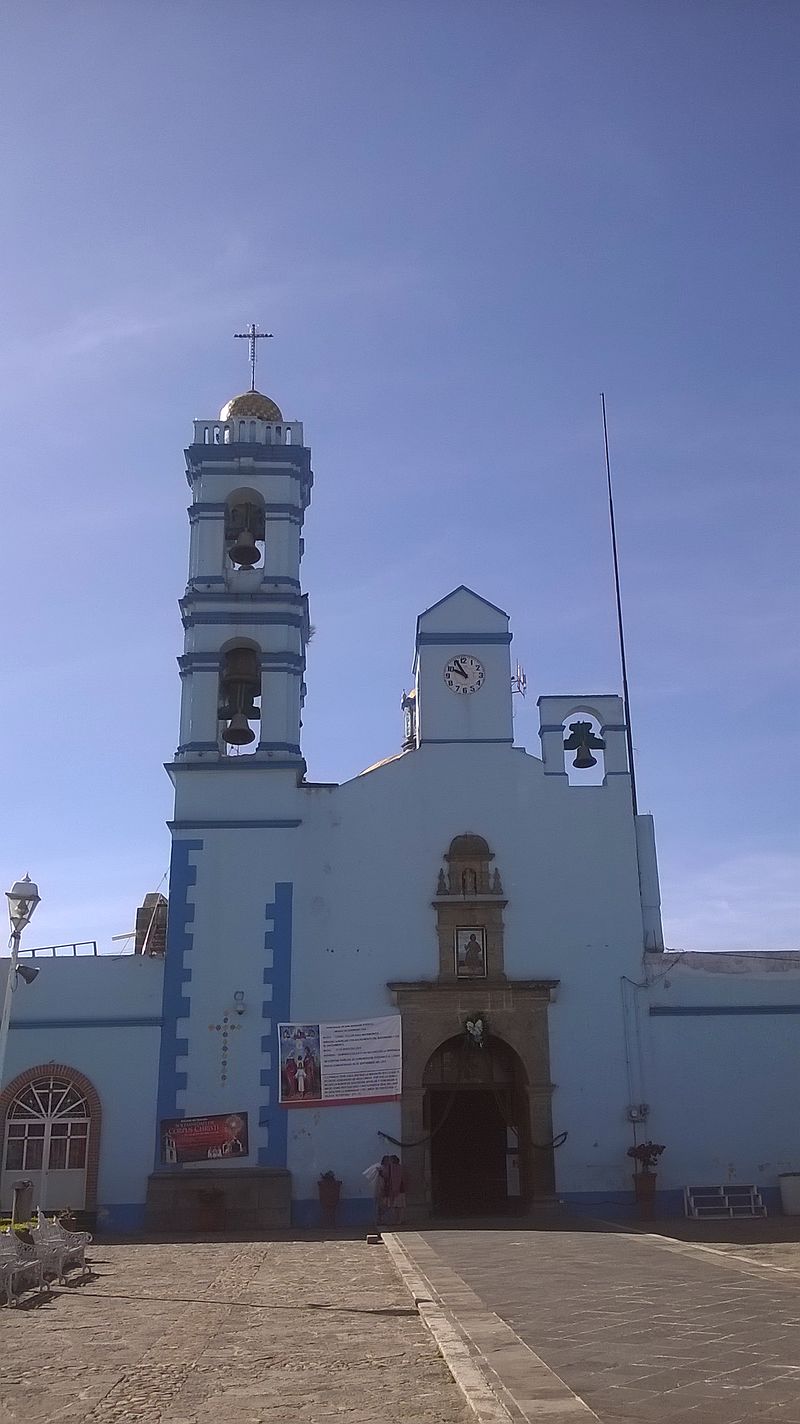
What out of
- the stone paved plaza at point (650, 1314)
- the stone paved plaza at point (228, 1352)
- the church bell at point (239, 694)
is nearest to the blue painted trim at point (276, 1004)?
the church bell at point (239, 694)

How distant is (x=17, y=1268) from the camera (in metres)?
10.8

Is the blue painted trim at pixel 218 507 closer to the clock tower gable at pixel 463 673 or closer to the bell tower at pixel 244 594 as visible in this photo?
the bell tower at pixel 244 594

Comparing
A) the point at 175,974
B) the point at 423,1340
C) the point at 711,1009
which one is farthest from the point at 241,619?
the point at 423,1340

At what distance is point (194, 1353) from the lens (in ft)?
25.6

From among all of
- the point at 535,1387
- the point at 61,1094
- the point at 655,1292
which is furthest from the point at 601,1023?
the point at 535,1387

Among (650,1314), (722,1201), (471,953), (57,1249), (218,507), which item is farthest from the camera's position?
(218,507)

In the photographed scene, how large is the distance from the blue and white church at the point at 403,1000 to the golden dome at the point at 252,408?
431cm

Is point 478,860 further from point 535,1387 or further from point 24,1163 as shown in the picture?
point 535,1387

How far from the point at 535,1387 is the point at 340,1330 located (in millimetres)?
3033

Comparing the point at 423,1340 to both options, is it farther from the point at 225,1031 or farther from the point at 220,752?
the point at 220,752

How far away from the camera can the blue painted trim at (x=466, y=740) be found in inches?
841

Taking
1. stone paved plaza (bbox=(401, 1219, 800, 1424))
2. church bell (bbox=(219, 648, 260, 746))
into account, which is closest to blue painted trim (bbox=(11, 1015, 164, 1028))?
church bell (bbox=(219, 648, 260, 746))

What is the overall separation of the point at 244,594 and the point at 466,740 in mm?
4750

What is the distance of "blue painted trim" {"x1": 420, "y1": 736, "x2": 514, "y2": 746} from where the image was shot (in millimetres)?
21359
